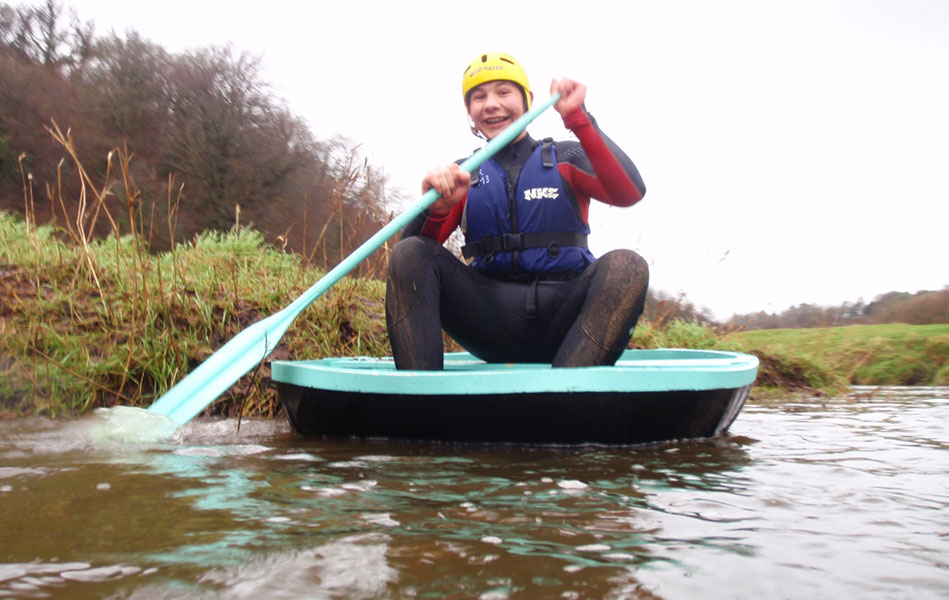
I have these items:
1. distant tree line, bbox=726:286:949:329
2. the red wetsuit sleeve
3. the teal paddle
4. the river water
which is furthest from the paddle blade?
distant tree line, bbox=726:286:949:329

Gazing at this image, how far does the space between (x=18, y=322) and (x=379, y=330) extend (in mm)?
1683

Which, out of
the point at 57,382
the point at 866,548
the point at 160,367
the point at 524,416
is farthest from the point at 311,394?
the point at 866,548

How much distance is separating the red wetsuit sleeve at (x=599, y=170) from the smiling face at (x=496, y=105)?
0.32 m

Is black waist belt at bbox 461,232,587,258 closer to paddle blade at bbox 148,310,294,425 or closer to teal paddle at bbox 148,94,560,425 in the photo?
teal paddle at bbox 148,94,560,425

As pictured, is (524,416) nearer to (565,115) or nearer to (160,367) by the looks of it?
(565,115)

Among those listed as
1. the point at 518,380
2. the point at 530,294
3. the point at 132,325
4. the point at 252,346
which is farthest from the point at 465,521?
the point at 132,325

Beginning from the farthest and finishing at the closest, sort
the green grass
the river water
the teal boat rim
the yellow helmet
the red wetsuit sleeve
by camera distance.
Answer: the green grass
the yellow helmet
the red wetsuit sleeve
the teal boat rim
the river water

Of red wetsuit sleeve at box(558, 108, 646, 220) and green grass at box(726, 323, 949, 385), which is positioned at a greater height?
red wetsuit sleeve at box(558, 108, 646, 220)

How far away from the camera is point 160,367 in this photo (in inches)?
135

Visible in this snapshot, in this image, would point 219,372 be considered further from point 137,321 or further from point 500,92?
point 500,92

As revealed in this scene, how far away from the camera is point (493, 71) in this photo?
296 cm

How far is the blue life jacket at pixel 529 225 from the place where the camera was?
278 cm

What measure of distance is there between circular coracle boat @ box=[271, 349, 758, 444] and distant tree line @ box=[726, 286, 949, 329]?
637 cm

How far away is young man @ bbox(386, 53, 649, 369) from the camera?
8.34ft
